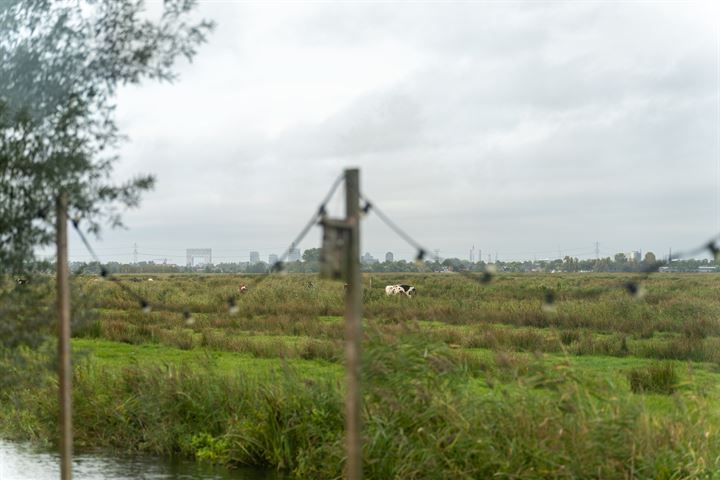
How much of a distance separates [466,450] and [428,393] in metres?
0.72

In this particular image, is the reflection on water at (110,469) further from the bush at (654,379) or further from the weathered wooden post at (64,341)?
the bush at (654,379)

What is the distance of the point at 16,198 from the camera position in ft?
26.9

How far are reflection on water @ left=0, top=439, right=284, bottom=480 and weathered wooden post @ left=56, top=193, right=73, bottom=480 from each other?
407cm

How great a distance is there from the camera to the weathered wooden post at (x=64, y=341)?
22.8ft

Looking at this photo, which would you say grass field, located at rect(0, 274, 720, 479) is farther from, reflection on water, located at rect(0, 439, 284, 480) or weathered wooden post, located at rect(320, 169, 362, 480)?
weathered wooden post, located at rect(320, 169, 362, 480)

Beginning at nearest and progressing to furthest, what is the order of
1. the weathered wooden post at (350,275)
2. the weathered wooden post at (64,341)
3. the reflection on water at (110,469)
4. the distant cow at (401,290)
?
the weathered wooden post at (350,275)
the weathered wooden post at (64,341)
the reflection on water at (110,469)
the distant cow at (401,290)

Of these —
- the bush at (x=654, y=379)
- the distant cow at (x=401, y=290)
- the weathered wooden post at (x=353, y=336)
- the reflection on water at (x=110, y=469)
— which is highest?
the weathered wooden post at (x=353, y=336)

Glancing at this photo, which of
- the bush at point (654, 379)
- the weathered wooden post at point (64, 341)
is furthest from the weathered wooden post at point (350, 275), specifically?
the bush at point (654, 379)

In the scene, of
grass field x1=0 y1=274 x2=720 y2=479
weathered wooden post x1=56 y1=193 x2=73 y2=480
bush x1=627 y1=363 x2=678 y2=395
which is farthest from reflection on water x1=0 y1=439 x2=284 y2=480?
bush x1=627 y1=363 x2=678 y2=395

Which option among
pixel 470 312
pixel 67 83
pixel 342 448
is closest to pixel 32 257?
pixel 67 83

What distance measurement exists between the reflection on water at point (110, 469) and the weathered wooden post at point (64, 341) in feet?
13.3

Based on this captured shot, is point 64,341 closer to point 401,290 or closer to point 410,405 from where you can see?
point 410,405

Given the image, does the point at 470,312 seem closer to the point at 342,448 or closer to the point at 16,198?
the point at 342,448

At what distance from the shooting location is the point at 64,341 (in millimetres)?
6961
